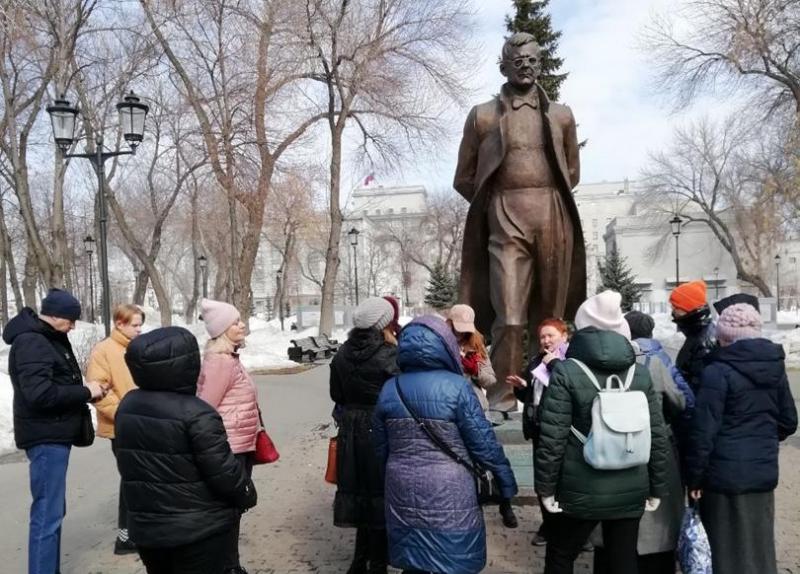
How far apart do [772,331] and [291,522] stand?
74.0 ft

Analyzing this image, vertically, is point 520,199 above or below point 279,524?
above

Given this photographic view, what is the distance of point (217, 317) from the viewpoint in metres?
3.95

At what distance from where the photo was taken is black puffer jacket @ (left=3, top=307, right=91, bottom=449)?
399 centimetres

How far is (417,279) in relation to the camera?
243 ft

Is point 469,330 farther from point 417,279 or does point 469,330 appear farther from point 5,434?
point 417,279

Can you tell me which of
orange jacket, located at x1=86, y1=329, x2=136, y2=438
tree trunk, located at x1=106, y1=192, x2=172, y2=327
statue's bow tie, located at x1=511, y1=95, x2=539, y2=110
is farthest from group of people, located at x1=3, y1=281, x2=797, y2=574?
tree trunk, located at x1=106, y1=192, x2=172, y2=327

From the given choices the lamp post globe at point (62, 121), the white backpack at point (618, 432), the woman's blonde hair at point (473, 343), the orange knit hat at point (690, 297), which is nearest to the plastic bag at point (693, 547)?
the white backpack at point (618, 432)

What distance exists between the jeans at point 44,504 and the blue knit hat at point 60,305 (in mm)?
750

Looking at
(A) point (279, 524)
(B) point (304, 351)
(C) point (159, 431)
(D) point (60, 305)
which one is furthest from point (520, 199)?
(B) point (304, 351)

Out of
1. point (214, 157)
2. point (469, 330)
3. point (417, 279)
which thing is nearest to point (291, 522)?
point (469, 330)

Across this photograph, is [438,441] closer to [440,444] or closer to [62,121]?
[440,444]

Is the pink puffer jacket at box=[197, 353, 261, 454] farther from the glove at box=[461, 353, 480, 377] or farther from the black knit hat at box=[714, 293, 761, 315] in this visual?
the black knit hat at box=[714, 293, 761, 315]

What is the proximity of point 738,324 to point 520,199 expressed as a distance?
2.31 metres

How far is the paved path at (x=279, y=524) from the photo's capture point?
4676mm
